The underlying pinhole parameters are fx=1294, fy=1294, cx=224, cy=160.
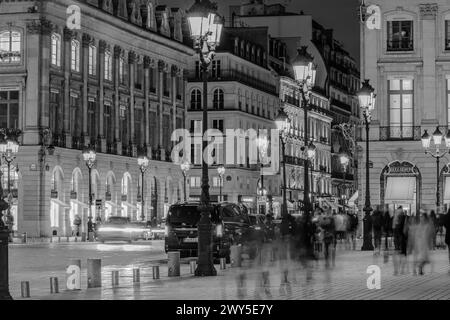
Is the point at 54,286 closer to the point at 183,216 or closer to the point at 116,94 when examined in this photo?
the point at 183,216

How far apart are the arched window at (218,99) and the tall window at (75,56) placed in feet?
131

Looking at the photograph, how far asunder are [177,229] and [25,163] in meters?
43.0

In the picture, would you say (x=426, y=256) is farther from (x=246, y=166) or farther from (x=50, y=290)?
(x=246, y=166)

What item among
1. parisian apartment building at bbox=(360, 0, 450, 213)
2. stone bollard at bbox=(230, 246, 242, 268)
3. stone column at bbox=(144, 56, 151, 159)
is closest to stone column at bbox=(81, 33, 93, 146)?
stone column at bbox=(144, 56, 151, 159)

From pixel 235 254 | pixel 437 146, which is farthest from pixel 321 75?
pixel 235 254

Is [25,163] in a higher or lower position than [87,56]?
lower

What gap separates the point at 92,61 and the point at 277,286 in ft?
235

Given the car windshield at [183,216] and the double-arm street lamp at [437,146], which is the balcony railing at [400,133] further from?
the car windshield at [183,216]

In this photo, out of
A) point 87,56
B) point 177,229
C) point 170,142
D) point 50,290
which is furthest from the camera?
point 170,142

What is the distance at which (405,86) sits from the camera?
73.8 m

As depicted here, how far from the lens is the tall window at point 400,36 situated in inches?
2894

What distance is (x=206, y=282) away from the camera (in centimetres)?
3116

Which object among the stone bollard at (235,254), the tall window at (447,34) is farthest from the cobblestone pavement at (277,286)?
the tall window at (447,34)
